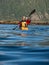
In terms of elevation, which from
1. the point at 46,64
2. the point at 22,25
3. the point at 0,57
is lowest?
the point at 46,64

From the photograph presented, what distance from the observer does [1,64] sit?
8.85 metres

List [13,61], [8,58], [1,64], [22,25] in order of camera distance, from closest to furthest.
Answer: [1,64] < [13,61] < [8,58] < [22,25]

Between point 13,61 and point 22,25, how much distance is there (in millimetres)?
31660

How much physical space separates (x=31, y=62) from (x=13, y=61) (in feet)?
2.31

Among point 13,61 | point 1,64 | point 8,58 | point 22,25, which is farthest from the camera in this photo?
point 22,25

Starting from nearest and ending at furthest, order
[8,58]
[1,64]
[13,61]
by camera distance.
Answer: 1. [1,64]
2. [13,61]
3. [8,58]

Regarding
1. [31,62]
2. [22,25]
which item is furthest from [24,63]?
[22,25]

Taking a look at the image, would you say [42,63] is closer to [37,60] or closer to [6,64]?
[37,60]

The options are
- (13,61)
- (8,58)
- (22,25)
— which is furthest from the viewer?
(22,25)

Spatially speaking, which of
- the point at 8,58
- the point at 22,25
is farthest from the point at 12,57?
the point at 22,25

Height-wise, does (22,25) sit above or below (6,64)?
above

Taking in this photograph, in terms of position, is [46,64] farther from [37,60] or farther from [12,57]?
[12,57]

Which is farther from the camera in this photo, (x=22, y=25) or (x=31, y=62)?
(x=22, y=25)

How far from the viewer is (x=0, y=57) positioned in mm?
10461
